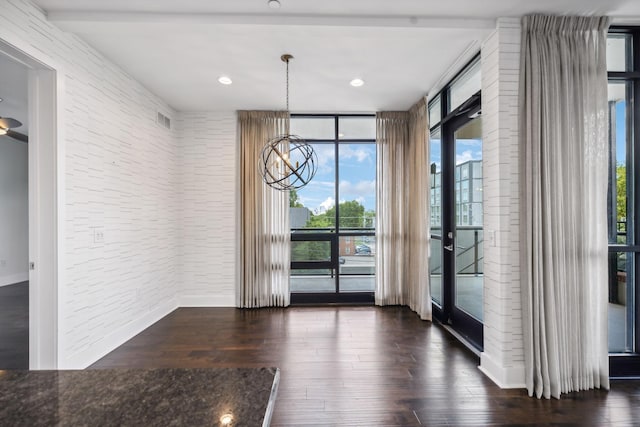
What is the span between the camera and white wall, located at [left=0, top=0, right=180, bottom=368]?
2.56 metres

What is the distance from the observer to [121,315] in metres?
3.31

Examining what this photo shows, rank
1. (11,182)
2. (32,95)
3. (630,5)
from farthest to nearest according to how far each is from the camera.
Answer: (11,182), (32,95), (630,5)

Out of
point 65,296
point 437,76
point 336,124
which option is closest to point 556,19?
point 437,76

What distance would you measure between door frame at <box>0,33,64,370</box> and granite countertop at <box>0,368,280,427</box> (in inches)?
81.1

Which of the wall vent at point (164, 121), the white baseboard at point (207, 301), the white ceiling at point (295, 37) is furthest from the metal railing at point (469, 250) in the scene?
the wall vent at point (164, 121)

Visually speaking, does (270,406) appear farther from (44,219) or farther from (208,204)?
(208,204)

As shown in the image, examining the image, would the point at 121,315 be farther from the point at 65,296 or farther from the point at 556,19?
the point at 556,19

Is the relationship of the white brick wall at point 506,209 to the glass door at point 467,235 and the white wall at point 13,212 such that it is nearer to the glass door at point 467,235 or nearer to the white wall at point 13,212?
the glass door at point 467,235

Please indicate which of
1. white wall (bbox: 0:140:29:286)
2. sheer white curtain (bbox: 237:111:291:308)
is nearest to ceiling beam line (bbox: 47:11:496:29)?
sheer white curtain (bbox: 237:111:291:308)

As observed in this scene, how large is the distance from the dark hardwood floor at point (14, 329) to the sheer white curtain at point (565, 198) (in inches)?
168

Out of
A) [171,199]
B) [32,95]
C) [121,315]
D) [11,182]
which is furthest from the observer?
[11,182]

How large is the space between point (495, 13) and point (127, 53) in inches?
128

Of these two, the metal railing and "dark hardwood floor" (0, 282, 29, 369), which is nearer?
"dark hardwood floor" (0, 282, 29, 369)

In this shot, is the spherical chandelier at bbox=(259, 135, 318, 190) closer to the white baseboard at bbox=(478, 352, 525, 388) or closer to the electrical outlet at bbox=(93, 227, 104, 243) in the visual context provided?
the electrical outlet at bbox=(93, 227, 104, 243)
